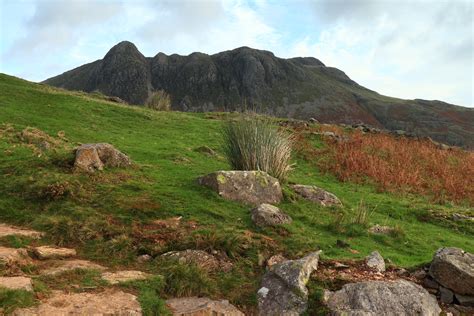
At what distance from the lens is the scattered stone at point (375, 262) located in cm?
848

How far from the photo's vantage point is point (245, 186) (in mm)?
12375

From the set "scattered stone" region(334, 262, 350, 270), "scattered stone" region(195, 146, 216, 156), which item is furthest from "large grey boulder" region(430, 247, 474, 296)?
"scattered stone" region(195, 146, 216, 156)

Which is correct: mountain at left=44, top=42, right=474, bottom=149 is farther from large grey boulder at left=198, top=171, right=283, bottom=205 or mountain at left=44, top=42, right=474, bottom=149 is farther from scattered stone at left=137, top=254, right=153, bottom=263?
scattered stone at left=137, top=254, right=153, bottom=263

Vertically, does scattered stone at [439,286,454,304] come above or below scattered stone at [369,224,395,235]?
below

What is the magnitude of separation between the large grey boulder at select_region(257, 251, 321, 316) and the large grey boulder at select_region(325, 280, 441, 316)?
0.49 meters

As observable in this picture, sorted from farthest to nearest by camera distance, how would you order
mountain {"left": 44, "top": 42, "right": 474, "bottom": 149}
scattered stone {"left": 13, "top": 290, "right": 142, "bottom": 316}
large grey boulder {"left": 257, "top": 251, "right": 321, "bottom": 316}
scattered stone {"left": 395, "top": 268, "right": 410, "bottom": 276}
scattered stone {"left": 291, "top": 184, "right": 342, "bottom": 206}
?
mountain {"left": 44, "top": 42, "right": 474, "bottom": 149} < scattered stone {"left": 291, "top": 184, "right": 342, "bottom": 206} < scattered stone {"left": 395, "top": 268, "right": 410, "bottom": 276} < large grey boulder {"left": 257, "top": 251, "right": 321, "bottom": 316} < scattered stone {"left": 13, "top": 290, "right": 142, "bottom": 316}

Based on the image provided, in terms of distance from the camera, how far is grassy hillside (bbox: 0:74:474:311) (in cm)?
848

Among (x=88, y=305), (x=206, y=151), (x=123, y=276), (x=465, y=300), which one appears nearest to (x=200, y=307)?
(x=123, y=276)

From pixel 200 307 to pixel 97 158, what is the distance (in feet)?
24.8

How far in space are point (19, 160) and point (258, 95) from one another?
249ft

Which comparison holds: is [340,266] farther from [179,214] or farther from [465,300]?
[179,214]

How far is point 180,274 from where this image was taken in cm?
765

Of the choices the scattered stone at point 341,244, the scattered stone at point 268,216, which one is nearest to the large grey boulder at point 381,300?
the scattered stone at point 341,244

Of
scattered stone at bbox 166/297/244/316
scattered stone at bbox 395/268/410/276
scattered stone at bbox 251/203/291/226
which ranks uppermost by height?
scattered stone at bbox 251/203/291/226
